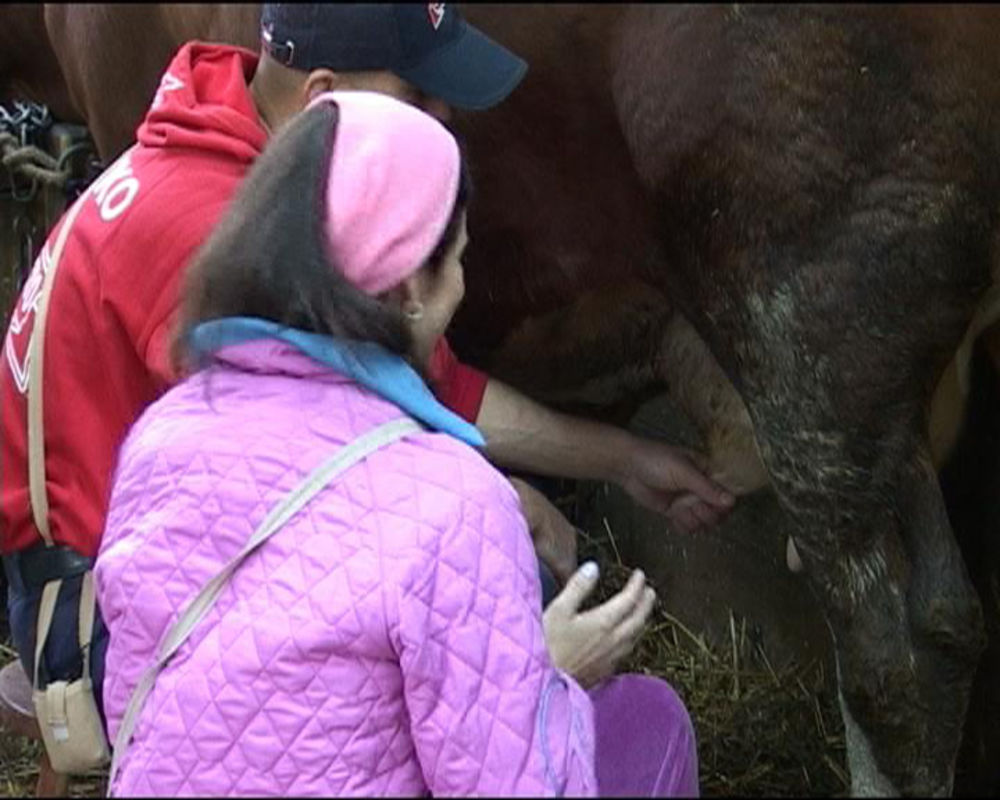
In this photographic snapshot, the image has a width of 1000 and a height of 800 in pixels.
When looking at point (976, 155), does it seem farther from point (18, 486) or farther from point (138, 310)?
point (18, 486)

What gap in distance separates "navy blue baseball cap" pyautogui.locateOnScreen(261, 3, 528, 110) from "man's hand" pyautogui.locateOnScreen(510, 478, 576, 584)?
534 mm

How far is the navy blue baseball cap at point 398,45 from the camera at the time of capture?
2398 mm

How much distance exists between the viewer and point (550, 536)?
2.71 m

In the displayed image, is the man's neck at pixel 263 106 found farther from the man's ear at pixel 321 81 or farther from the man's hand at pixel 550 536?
the man's hand at pixel 550 536

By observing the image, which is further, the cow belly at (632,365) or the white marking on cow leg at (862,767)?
the cow belly at (632,365)

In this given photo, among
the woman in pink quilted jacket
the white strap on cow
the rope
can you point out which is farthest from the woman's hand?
the rope

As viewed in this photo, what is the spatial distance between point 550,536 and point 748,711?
120cm

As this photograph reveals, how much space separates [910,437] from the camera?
2623mm

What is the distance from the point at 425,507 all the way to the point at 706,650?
2.40 metres

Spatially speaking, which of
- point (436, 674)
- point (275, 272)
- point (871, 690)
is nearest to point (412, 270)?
point (275, 272)

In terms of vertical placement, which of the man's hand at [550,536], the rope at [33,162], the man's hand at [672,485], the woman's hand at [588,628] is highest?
the woman's hand at [588,628]

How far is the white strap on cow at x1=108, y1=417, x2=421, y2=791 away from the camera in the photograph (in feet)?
5.89

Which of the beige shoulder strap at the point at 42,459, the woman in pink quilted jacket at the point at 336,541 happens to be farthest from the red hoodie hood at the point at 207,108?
the woman in pink quilted jacket at the point at 336,541

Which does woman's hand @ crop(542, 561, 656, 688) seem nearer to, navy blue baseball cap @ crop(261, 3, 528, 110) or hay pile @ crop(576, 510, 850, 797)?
navy blue baseball cap @ crop(261, 3, 528, 110)
